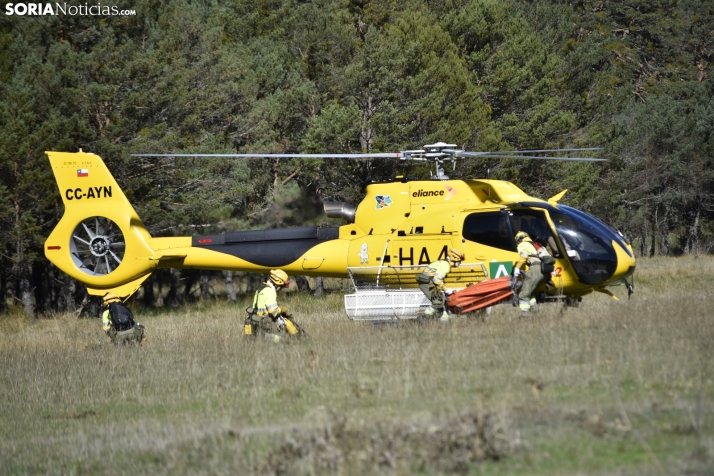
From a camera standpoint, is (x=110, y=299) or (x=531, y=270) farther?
(x=110, y=299)

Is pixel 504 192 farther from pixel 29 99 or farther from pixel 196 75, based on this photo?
pixel 196 75

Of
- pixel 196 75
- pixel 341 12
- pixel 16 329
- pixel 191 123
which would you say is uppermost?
pixel 341 12

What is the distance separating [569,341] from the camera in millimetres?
11820

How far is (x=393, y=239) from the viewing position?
17.2 metres

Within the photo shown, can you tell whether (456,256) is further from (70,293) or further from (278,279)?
(70,293)

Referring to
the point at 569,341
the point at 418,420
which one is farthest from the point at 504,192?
the point at 418,420

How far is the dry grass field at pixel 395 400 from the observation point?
732 centimetres

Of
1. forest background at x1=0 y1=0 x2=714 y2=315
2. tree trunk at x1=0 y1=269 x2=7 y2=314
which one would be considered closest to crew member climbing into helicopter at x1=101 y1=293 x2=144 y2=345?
forest background at x1=0 y1=0 x2=714 y2=315

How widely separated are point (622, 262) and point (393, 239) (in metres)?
Result: 4.17

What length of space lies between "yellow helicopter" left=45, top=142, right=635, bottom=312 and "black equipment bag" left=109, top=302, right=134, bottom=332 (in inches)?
102

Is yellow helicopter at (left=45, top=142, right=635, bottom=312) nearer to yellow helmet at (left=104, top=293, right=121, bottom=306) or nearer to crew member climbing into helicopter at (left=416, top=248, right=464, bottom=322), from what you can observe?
crew member climbing into helicopter at (left=416, top=248, right=464, bottom=322)

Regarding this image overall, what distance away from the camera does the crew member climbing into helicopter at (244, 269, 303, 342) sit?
14812 mm

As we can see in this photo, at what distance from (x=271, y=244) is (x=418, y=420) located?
10.2 metres

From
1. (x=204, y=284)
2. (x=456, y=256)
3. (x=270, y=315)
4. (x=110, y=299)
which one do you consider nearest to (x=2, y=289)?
(x=204, y=284)
